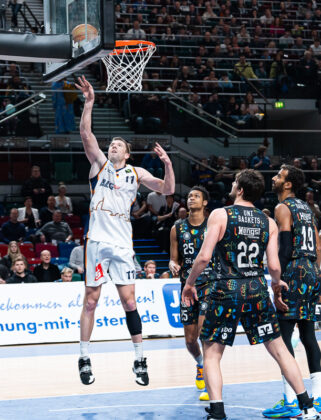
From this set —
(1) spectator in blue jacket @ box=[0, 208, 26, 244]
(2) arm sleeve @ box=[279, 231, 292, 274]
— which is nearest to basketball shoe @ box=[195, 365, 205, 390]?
(2) arm sleeve @ box=[279, 231, 292, 274]

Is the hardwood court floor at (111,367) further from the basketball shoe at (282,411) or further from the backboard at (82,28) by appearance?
the backboard at (82,28)

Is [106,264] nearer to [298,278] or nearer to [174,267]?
[174,267]

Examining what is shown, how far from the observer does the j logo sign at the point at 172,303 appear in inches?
539

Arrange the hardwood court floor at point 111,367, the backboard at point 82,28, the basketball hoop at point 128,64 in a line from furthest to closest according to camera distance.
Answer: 1. the basketball hoop at point 128,64
2. the hardwood court floor at point 111,367
3. the backboard at point 82,28

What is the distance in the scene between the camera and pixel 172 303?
1376cm

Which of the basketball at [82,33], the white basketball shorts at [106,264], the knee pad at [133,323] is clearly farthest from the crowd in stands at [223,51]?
the knee pad at [133,323]

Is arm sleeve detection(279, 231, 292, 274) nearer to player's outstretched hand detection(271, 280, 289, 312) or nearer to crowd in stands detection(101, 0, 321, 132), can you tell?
player's outstretched hand detection(271, 280, 289, 312)

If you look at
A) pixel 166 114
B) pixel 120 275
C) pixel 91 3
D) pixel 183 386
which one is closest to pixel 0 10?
pixel 91 3

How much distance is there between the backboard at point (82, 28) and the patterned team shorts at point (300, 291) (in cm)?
288

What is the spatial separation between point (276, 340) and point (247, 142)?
13.3 metres

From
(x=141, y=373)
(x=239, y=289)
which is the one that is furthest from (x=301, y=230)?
(x=141, y=373)

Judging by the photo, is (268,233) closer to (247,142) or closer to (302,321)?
(302,321)

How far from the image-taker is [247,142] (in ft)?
62.7

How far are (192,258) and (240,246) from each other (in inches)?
78.4
